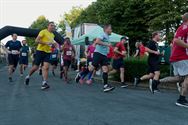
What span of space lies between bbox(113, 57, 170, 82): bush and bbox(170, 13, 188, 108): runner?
24.1 ft

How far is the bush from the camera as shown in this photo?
16.9 metres

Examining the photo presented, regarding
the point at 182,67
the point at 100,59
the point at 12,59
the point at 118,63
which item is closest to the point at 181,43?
the point at 182,67

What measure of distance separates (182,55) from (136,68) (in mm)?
7637

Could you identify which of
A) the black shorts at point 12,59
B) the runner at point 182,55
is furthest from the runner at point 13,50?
the runner at point 182,55

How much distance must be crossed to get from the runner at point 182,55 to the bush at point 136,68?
7349mm

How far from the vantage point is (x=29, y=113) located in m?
7.97

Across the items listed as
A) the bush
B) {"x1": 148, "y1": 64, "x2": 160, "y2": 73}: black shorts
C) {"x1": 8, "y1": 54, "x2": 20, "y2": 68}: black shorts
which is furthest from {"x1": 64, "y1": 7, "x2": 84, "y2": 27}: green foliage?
{"x1": 148, "y1": 64, "x2": 160, "y2": 73}: black shorts

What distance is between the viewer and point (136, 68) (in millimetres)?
17031

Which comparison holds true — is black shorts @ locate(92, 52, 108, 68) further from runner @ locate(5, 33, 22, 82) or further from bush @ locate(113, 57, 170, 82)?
runner @ locate(5, 33, 22, 82)

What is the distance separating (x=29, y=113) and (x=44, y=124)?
50.0 inches

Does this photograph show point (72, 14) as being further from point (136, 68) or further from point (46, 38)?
point (46, 38)

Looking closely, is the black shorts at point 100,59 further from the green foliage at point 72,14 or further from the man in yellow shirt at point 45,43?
the green foliage at point 72,14

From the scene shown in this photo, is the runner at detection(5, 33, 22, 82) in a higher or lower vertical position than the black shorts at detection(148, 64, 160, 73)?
higher

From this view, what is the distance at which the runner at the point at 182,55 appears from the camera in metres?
9.23
